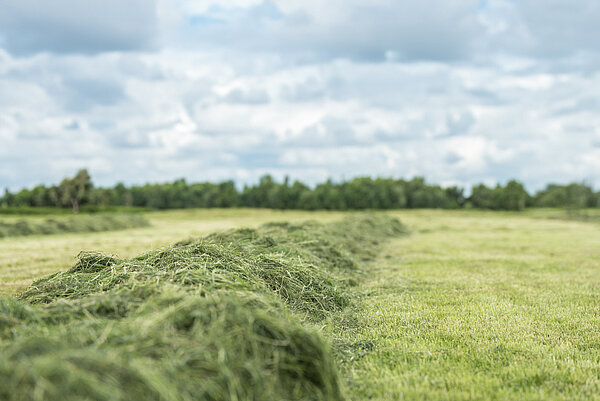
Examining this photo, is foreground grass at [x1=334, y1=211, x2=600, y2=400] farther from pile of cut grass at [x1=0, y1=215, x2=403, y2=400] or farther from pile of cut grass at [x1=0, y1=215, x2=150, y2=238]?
pile of cut grass at [x1=0, y1=215, x2=150, y2=238]

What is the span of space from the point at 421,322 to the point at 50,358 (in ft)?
11.9

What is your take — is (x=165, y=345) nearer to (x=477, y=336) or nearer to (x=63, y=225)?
(x=477, y=336)

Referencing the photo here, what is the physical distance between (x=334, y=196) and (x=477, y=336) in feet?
186

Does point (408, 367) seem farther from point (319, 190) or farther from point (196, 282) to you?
point (319, 190)

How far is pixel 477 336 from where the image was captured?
4188 mm

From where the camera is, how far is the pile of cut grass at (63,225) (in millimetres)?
20172

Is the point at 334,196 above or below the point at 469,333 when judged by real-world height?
above

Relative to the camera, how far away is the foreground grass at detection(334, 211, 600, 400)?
3.10 meters

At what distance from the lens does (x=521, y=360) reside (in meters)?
3.59

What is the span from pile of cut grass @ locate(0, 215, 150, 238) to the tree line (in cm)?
2739

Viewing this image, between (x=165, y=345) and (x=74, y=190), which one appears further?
(x=74, y=190)

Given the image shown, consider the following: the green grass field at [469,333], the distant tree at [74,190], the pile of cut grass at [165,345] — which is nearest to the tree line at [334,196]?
the distant tree at [74,190]

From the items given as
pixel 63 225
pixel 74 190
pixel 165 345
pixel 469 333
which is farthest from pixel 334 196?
pixel 165 345

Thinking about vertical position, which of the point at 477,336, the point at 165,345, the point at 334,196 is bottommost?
the point at 477,336
